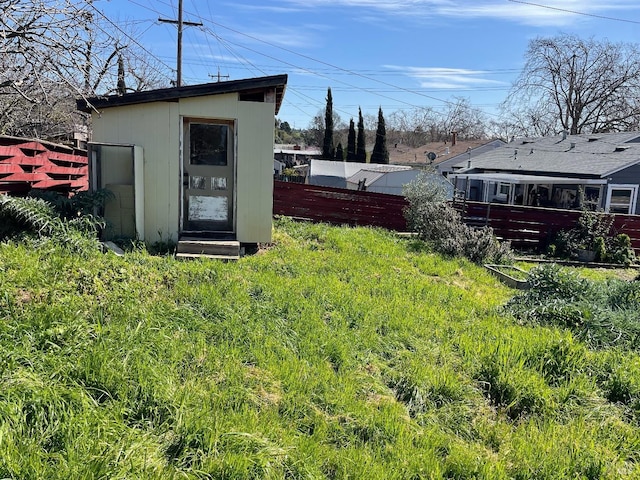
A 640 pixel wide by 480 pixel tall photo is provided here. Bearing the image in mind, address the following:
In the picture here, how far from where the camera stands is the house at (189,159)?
23.3 feet

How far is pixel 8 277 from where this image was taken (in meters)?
4.02

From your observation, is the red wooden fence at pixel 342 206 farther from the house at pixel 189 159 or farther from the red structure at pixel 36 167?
the red structure at pixel 36 167

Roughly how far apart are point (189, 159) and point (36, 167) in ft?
8.71

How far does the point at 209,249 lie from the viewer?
7062 mm

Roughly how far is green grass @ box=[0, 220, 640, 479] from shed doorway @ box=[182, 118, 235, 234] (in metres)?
2.36

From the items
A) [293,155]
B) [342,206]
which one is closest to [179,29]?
[342,206]

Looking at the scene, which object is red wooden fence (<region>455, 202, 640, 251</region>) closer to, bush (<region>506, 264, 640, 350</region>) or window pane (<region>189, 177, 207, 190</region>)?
bush (<region>506, 264, 640, 350</region>)

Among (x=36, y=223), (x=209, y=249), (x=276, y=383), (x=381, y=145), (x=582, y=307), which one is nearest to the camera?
(x=276, y=383)

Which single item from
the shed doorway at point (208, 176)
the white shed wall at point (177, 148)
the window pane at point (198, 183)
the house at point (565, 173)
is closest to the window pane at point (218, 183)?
the shed doorway at point (208, 176)

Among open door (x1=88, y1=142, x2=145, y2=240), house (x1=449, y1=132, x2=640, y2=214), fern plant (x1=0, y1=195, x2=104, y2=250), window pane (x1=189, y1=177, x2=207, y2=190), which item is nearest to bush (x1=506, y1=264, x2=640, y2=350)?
window pane (x1=189, y1=177, x2=207, y2=190)

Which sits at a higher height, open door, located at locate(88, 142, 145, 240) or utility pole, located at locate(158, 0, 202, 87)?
utility pole, located at locate(158, 0, 202, 87)

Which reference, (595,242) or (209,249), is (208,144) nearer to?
(209,249)

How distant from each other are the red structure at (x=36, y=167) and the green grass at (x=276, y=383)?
2.22 metres

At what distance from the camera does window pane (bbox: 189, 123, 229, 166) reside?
7715 mm
